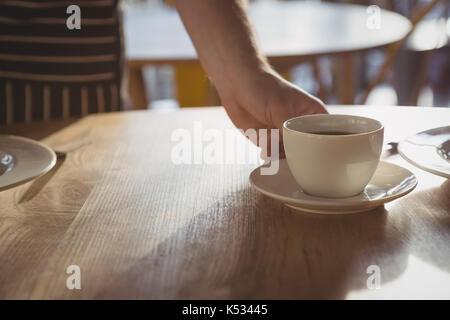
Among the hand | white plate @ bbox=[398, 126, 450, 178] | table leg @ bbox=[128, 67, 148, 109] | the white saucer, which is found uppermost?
the hand

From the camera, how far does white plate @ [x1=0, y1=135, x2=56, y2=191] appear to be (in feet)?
2.08

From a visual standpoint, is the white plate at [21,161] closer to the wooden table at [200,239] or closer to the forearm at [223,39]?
the wooden table at [200,239]

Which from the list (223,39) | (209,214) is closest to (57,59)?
(223,39)

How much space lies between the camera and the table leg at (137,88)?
2.40 metres

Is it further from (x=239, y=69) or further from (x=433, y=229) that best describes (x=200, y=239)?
(x=239, y=69)

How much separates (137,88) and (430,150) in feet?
6.09

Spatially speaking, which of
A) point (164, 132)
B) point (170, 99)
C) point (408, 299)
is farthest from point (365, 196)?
point (170, 99)

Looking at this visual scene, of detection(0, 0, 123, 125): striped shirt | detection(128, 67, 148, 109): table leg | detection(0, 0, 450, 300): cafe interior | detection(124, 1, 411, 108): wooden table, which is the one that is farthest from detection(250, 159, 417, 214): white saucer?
detection(128, 67, 148, 109): table leg

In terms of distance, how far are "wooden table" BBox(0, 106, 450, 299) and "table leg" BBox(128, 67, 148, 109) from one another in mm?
1671

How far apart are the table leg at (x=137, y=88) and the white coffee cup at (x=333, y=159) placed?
74.0 inches

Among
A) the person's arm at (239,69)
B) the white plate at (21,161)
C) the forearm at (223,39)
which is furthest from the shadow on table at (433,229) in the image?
the white plate at (21,161)

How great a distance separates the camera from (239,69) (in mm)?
792

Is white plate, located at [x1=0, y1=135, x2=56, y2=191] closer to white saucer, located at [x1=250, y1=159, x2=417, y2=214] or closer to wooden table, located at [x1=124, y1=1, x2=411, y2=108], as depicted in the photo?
white saucer, located at [x1=250, y1=159, x2=417, y2=214]
